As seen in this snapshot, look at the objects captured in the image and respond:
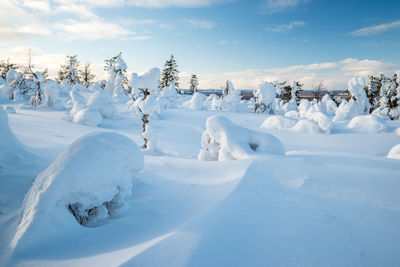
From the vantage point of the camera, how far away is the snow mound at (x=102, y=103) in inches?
663

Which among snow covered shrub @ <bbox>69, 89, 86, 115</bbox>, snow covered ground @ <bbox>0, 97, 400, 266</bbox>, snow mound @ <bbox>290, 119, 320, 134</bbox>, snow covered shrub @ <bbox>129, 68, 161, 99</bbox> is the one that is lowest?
snow covered ground @ <bbox>0, 97, 400, 266</bbox>

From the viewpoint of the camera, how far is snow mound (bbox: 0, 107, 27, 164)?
3920 mm

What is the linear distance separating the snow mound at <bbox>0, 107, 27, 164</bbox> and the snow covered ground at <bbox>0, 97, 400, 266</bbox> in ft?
0.41

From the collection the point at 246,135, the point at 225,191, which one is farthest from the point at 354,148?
the point at 225,191

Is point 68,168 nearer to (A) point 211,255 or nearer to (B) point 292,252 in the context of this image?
(A) point 211,255

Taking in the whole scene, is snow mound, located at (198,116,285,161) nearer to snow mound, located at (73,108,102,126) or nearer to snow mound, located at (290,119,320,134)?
snow mound, located at (290,119,320,134)

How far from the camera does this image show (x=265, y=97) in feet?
80.2

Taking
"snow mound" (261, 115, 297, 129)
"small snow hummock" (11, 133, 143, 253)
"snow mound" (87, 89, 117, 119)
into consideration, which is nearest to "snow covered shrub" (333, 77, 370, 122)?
"snow mound" (261, 115, 297, 129)

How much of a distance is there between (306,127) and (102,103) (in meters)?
15.4

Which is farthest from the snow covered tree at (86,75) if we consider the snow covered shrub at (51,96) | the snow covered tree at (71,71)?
the snow covered shrub at (51,96)

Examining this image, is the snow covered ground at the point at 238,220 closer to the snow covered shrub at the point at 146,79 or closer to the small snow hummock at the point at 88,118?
the snow covered shrub at the point at 146,79

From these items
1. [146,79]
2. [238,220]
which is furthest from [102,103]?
[238,220]

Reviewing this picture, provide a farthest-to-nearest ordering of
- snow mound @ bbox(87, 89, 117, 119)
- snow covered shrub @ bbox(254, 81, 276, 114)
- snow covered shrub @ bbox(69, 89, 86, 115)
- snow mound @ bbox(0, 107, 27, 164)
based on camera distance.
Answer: snow covered shrub @ bbox(254, 81, 276, 114) < snow mound @ bbox(87, 89, 117, 119) < snow covered shrub @ bbox(69, 89, 86, 115) < snow mound @ bbox(0, 107, 27, 164)

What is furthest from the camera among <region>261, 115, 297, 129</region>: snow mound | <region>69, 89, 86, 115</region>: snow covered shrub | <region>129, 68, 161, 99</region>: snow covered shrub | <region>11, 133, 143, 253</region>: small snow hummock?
Result: <region>69, 89, 86, 115</region>: snow covered shrub
